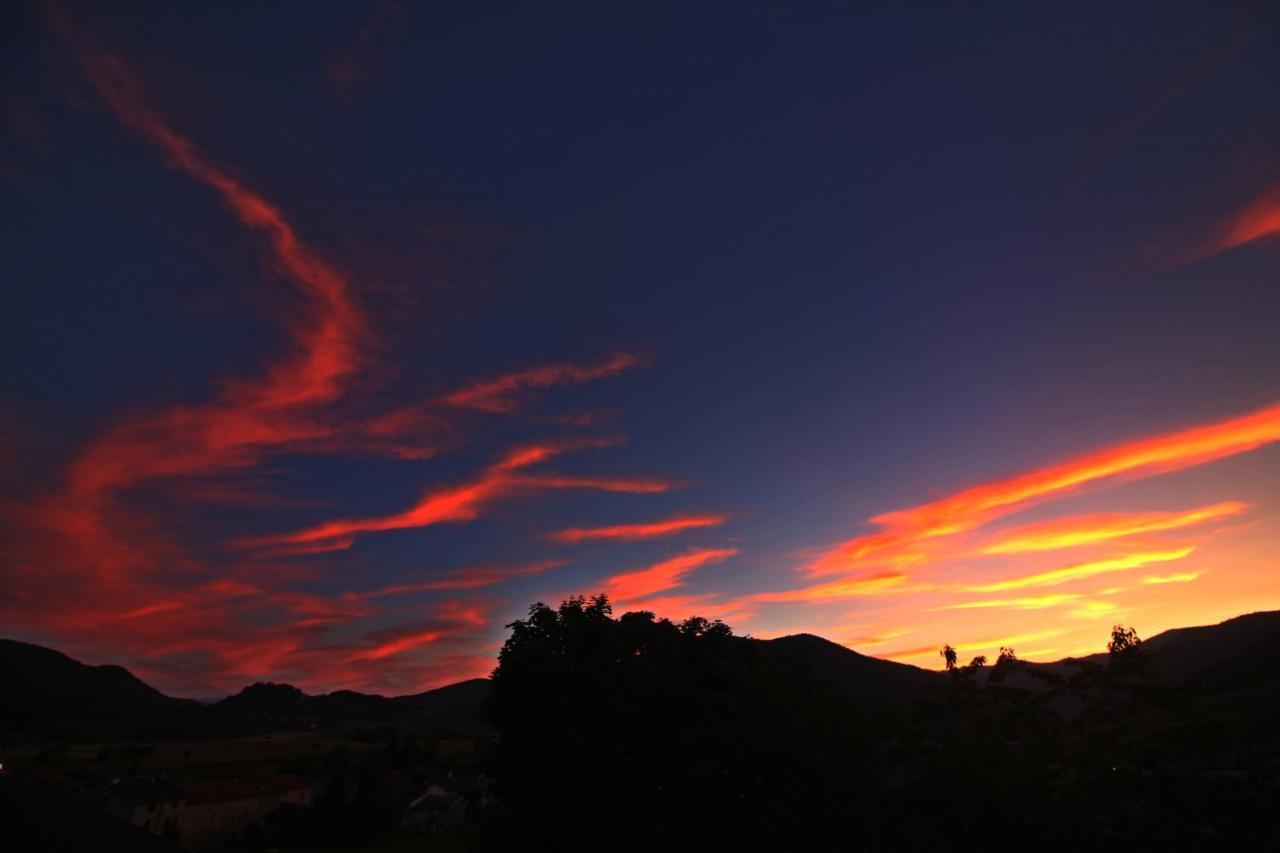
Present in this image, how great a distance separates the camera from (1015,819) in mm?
14586

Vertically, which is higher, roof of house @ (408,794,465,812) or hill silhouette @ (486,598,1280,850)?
hill silhouette @ (486,598,1280,850)

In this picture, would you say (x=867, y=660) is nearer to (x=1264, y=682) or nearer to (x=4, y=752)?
(x=1264, y=682)

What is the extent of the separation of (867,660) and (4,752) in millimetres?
139321

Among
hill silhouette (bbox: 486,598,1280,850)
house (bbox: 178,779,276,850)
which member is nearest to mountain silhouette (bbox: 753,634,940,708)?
hill silhouette (bbox: 486,598,1280,850)

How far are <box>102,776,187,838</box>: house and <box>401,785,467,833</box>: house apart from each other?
23.7 m

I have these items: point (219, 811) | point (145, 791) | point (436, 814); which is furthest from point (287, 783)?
point (436, 814)

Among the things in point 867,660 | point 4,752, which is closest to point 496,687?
point 867,660

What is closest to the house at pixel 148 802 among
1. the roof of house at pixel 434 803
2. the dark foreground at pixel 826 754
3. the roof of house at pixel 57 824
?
the roof of house at pixel 434 803

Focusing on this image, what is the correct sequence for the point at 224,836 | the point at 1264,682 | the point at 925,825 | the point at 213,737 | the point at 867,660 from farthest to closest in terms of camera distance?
the point at 213,737
the point at 224,836
the point at 867,660
the point at 1264,682
the point at 925,825

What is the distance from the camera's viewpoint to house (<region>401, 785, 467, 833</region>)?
78.2 metres

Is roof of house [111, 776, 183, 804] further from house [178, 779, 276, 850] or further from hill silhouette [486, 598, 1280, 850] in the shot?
hill silhouette [486, 598, 1280, 850]

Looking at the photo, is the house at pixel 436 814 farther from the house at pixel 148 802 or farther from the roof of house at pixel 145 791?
the roof of house at pixel 145 791

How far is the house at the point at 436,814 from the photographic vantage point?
7819cm

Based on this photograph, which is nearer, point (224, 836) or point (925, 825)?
point (925, 825)
